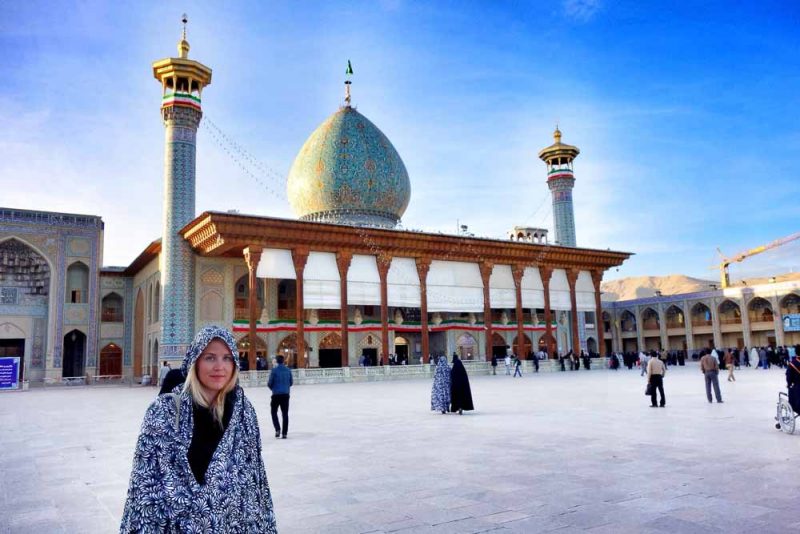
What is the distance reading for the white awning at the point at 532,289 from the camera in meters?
30.3

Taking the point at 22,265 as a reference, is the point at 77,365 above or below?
below

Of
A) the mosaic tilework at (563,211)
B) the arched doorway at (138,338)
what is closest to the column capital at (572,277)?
the mosaic tilework at (563,211)

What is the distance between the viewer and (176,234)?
24.3m

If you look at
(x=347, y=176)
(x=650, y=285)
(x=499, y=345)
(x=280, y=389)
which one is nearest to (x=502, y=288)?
(x=499, y=345)

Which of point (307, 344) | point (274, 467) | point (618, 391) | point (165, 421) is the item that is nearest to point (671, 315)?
point (307, 344)

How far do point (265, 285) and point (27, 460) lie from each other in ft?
66.9

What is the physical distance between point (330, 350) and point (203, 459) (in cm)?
2550

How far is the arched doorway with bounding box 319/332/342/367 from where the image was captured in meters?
27.1

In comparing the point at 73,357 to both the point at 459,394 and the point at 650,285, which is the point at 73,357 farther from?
the point at 650,285

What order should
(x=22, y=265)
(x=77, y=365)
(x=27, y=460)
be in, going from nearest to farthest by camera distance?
(x=27, y=460) < (x=22, y=265) < (x=77, y=365)

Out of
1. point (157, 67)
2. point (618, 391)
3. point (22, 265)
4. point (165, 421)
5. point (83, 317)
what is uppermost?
point (157, 67)

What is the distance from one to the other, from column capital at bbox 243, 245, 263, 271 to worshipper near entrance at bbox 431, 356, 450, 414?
13537 millimetres

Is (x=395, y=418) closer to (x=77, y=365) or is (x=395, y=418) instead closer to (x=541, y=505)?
(x=541, y=505)

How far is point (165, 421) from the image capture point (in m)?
2.11
